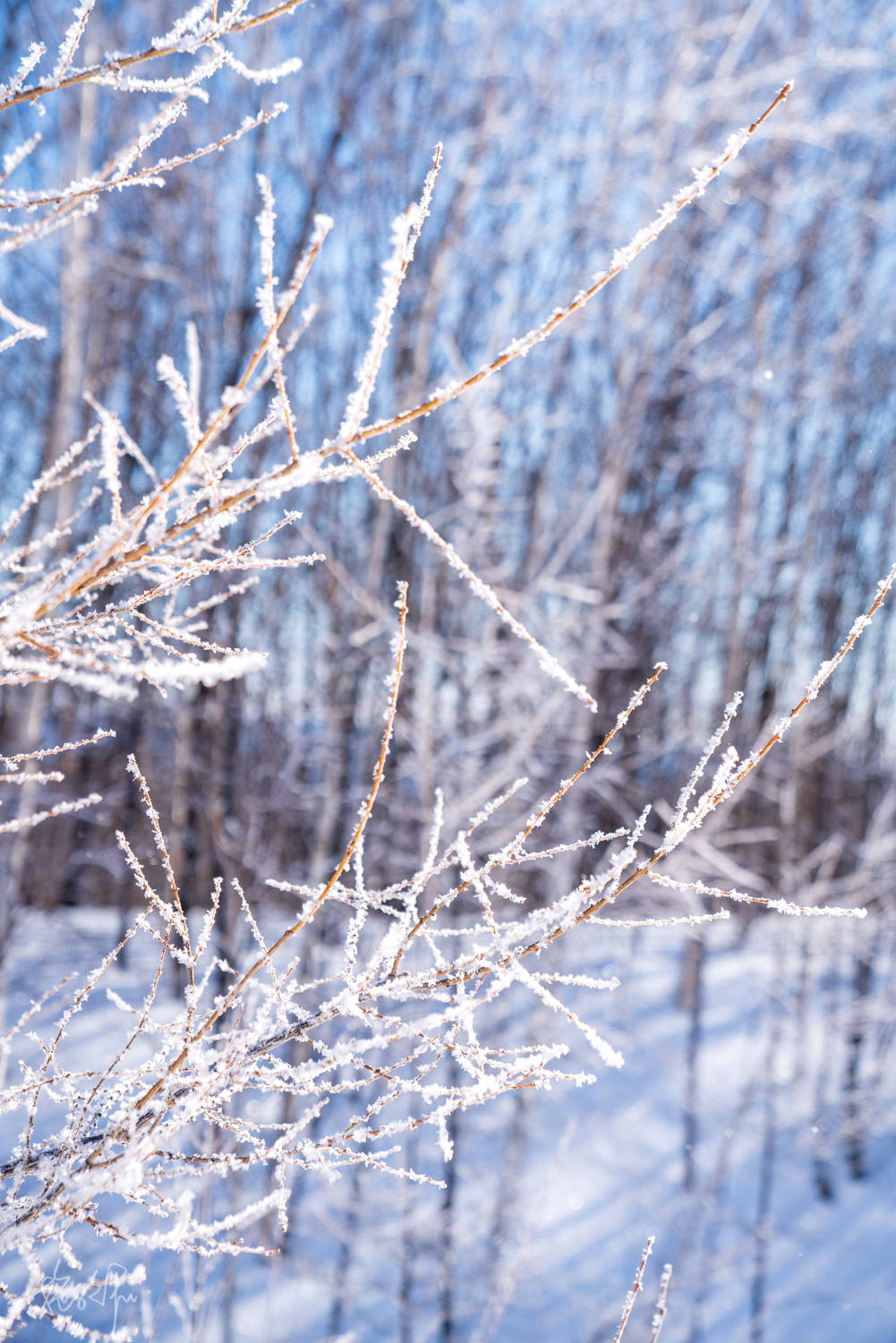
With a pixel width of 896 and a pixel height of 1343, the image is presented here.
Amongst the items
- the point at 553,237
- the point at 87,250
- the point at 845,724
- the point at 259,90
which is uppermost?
the point at 259,90

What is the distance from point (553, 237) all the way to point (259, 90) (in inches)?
79.8

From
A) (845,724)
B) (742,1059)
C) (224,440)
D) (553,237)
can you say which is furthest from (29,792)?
(845,724)

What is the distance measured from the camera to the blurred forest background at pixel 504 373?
4.74m

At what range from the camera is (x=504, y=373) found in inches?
234

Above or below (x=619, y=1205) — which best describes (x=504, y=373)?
above

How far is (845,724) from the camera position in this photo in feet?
32.7

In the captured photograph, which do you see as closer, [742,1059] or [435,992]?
[435,992]

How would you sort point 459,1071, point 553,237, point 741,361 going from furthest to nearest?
point 741,361, point 553,237, point 459,1071

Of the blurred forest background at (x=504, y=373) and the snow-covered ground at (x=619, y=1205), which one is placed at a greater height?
the blurred forest background at (x=504, y=373)

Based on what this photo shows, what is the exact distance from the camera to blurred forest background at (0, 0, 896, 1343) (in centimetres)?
474

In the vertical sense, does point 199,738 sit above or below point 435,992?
above

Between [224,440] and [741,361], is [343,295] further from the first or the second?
[741,361]

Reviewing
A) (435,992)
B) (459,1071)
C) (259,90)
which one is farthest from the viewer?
(259,90)

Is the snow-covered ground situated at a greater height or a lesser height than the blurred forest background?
lesser
